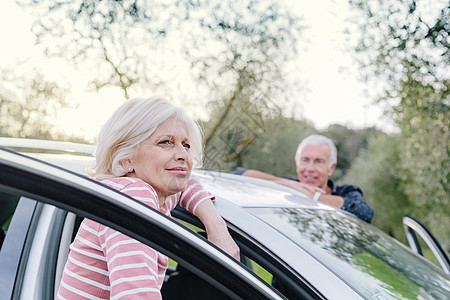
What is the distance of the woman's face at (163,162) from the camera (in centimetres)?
145

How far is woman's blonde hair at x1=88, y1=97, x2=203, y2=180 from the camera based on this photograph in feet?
4.80

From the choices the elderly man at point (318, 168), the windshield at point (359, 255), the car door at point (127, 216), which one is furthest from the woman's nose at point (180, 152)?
the elderly man at point (318, 168)

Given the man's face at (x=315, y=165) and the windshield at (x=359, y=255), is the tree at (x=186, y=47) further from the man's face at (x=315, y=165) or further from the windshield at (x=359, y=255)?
the windshield at (x=359, y=255)

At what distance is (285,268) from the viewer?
1354mm

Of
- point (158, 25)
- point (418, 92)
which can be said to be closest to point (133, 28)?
point (158, 25)

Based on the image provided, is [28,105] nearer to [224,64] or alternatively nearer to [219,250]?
[224,64]

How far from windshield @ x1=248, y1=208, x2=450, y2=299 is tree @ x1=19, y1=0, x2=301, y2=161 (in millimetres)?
6884

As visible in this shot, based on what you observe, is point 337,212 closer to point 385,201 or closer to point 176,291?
point 176,291

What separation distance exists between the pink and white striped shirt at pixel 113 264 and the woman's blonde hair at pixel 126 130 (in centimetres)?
16

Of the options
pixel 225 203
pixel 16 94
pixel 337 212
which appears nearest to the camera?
pixel 225 203

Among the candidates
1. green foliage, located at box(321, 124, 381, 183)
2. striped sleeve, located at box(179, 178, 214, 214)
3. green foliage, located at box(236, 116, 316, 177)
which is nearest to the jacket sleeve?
striped sleeve, located at box(179, 178, 214, 214)

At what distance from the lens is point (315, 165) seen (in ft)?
13.2

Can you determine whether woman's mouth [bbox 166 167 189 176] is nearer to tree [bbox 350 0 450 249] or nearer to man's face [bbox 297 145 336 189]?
man's face [bbox 297 145 336 189]

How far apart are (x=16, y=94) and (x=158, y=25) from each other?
138 inches
